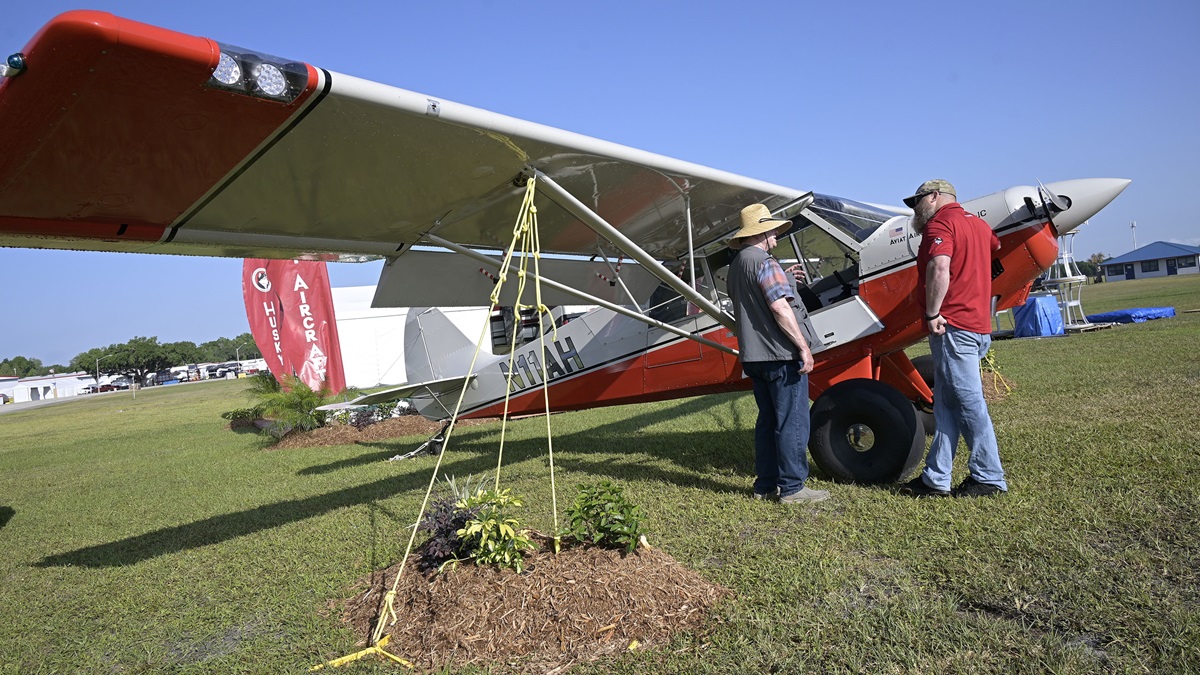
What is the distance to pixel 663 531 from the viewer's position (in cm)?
414

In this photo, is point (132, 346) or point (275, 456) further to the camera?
point (132, 346)

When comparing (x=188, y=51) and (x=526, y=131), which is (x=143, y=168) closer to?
(x=188, y=51)

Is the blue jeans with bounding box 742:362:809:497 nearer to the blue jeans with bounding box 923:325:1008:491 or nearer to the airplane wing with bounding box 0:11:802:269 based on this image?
the blue jeans with bounding box 923:325:1008:491

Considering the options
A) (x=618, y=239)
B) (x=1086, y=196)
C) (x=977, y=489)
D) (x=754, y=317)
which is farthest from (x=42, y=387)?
(x=1086, y=196)

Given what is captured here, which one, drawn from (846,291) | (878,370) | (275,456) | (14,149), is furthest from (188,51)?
(275,456)

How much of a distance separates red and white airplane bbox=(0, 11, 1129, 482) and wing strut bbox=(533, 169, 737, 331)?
0.02 metres

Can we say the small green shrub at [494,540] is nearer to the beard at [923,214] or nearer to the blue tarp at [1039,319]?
the beard at [923,214]

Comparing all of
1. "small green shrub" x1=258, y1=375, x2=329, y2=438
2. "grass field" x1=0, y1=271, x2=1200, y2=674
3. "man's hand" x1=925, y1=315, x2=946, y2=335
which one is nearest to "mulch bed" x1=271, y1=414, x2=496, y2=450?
"small green shrub" x1=258, y1=375, x2=329, y2=438

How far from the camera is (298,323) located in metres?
15.0

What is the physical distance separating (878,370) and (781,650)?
392 cm

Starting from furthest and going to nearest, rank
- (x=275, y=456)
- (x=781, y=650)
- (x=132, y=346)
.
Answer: (x=132, y=346) → (x=275, y=456) → (x=781, y=650)

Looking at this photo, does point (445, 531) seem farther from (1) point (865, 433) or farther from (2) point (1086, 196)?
(2) point (1086, 196)

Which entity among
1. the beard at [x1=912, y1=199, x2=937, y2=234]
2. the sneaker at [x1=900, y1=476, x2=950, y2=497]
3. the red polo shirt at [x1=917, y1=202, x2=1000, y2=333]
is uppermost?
the beard at [x1=912, y1=199, x2=937, y2=234]

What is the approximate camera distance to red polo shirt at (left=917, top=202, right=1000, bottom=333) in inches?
160
